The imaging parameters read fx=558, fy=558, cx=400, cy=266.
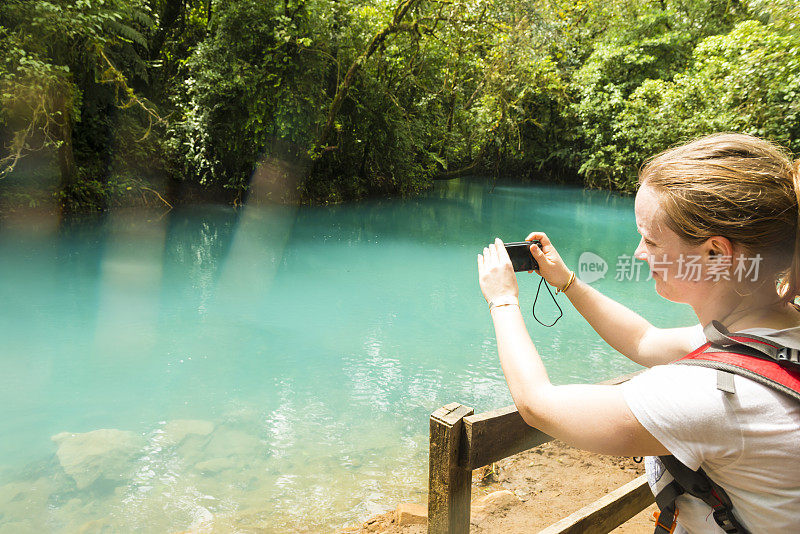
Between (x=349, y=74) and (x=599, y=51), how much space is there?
1292 cm

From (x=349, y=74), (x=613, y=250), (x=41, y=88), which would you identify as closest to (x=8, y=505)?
(x=41, y=88)

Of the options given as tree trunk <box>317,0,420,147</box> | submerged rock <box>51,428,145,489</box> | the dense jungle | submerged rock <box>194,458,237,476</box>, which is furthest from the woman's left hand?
tree trunk <box>317,0,420,147</box>

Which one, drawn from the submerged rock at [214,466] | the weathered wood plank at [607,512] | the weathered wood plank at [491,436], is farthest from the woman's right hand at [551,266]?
the submerged rock at [214,466]

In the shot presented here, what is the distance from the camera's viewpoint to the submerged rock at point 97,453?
3589 millimetres

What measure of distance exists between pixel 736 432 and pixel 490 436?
38.3 inches

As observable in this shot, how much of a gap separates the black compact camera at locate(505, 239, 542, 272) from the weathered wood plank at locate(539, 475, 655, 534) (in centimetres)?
85

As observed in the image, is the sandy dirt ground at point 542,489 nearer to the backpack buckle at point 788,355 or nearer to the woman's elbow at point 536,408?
the woman's elbow at point 536,408

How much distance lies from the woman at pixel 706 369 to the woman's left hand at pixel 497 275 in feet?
0.20

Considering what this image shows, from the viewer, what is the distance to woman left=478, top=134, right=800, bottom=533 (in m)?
0.80

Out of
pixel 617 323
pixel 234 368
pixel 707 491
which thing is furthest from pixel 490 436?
pixel 234 368

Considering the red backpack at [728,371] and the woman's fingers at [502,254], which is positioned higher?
the woman's fingers at [502,254]

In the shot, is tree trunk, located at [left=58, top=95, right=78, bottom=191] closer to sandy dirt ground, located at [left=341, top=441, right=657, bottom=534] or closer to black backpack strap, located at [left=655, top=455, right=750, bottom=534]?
sandy dirt ground, located at [left=341, top=441, right=657, bottom=534]

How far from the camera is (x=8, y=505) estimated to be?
3.28 m

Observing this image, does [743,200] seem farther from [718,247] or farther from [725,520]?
[725,520]
